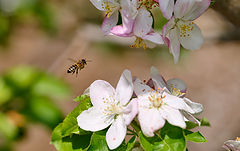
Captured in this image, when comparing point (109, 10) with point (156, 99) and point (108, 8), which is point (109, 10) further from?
point (156, 99)

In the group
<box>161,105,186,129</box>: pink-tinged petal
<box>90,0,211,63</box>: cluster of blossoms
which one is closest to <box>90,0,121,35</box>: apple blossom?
<box>90,0,211,63</box>: cluster of blossoms

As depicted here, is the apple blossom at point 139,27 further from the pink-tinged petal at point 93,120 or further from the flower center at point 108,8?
the pink-tinged petal at point 93,120

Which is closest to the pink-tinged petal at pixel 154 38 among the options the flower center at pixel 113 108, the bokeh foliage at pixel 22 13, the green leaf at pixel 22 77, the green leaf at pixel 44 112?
the flower center at pixel 113 108

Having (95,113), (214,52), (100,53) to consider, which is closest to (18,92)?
(100,53)

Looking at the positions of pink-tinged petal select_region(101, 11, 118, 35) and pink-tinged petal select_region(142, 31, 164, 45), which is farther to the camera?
pink-tinged petal select_region(101, 11, 118, 35)

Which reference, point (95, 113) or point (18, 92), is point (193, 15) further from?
point (18, 92)

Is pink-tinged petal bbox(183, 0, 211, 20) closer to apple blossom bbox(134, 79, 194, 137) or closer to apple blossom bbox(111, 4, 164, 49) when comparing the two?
apple blossom bbox(111, 4, 164, 49)

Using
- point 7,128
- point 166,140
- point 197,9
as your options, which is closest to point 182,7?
point 197,9
